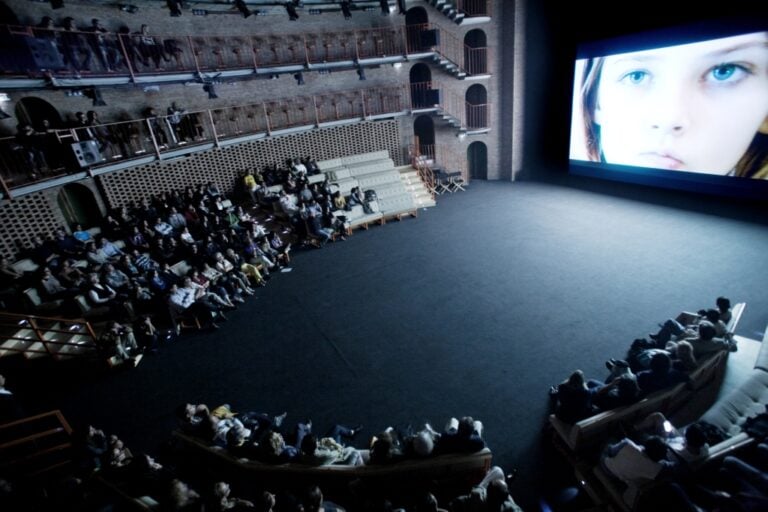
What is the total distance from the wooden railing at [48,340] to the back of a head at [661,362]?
8.88 metres

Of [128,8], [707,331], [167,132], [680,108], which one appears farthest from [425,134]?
[707,331]

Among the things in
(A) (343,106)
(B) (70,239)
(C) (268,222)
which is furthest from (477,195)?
(B) (70,239)

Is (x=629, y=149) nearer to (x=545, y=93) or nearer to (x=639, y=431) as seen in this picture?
(x=545, y=93)

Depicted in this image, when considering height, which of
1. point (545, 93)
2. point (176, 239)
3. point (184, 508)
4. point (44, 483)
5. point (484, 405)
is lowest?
point (484, 405)

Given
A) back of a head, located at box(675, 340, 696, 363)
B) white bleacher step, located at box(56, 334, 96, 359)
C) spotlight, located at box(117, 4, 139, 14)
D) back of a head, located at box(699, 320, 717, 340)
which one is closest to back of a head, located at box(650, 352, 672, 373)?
back of a head, located at box(675, 340, 696, 363)

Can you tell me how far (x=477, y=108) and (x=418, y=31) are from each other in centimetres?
425

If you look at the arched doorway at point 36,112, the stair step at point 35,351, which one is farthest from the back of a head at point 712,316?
the arched doorway at point 36,112

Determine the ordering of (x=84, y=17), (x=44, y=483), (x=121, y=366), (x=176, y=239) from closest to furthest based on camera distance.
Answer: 1. (x=44, y=483)
2. (x=121, y=366)
3. (x=176, y=239)
4. (x=84, y=17)

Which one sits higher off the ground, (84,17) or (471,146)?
(84,17)

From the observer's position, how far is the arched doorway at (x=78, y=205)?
35.0 ft

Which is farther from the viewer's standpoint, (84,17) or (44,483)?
(84,17)

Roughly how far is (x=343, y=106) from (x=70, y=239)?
11204 millimetres

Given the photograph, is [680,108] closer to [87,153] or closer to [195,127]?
[195,127]

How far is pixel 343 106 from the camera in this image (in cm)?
1623
